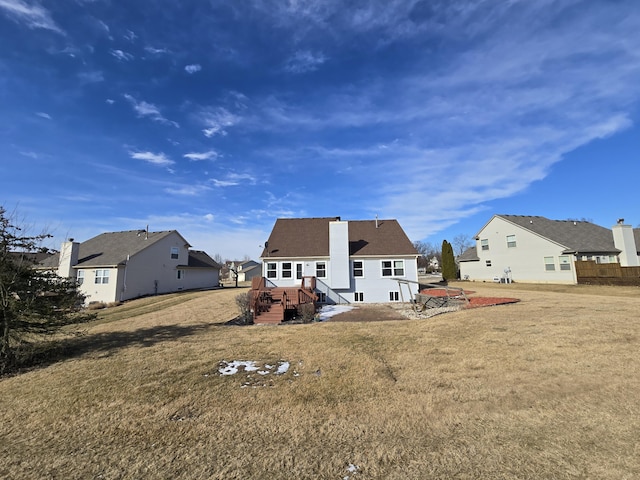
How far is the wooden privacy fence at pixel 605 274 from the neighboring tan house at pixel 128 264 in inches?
1555

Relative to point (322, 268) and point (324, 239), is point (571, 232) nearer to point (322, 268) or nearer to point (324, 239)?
point (324, 239)

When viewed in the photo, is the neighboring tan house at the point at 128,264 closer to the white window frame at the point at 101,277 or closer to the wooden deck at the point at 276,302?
the white window frame at the point at 101,277

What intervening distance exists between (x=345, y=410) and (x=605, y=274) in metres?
31.1

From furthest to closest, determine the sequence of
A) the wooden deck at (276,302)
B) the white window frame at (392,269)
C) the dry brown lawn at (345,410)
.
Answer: the white window frame at (392,269), the wooden deck at (276,302), the dry brown lawn at (345,410)

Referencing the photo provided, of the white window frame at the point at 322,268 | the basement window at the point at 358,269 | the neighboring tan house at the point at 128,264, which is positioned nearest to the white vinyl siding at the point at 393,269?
the basement window at the point at 358,269

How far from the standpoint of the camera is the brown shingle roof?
2194 centimetres

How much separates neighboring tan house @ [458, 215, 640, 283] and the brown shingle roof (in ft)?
55.0

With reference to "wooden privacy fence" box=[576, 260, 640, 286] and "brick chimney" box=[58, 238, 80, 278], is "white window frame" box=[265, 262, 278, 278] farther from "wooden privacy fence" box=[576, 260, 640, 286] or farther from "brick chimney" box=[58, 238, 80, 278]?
"wooden privacy fence" box=[576, 260, 640, 286]

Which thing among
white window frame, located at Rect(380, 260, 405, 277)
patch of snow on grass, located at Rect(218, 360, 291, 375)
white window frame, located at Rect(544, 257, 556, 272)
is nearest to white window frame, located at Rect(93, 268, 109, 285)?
white window frame, located at Rect(380, 260, 405, 277)

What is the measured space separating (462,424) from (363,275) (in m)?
17.1

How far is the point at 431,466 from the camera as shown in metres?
3.61

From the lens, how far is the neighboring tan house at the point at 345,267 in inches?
836

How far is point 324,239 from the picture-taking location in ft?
76.1

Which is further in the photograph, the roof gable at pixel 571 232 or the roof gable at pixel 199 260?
the roof gable at pixel 199 260
